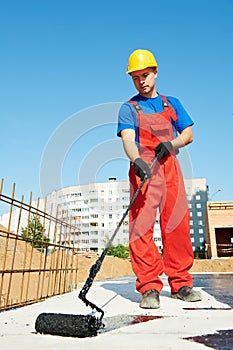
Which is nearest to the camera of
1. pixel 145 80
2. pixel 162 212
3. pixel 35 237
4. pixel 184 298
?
pixel 184 298

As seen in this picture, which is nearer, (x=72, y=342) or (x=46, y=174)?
(x=72, y=342)

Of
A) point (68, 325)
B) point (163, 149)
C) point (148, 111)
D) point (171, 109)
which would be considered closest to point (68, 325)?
point (68, 325)

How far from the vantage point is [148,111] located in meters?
2.56

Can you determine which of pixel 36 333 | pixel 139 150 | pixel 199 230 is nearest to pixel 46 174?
pixel 139 150

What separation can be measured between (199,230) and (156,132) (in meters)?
64.5

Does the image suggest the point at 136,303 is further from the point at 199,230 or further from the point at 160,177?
the point at 199,230

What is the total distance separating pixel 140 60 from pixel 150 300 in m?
1.72

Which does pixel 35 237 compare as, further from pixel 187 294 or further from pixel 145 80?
pixel 145 80

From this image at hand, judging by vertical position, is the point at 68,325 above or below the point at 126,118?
below

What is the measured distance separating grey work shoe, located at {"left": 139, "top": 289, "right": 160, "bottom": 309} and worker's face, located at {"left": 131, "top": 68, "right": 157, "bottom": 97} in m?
1.51

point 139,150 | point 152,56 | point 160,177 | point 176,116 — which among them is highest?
point 152,56

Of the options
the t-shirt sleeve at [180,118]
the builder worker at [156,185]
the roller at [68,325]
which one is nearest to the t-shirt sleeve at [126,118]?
the builder worker at [156,185]

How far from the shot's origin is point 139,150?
98.6 inches

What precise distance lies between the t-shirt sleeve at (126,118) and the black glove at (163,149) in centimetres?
27
